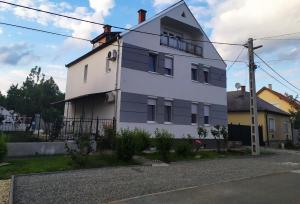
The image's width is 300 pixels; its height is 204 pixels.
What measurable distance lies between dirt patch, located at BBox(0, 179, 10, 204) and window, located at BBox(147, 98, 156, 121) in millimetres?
12519

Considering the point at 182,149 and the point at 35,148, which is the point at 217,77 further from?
the point at 35,148

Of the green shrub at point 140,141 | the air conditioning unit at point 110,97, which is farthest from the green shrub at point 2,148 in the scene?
the air conditioning unit at point 110,97

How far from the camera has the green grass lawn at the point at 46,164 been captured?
37.8 feet

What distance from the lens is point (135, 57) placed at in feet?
68.8

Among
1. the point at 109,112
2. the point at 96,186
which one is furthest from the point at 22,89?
the point at 96,186

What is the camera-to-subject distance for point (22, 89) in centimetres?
4800

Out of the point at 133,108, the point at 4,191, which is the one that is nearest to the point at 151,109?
the point at 133,108

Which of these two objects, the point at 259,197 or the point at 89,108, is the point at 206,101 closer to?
the point at 89,108

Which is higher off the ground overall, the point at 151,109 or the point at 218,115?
the point at 218,115

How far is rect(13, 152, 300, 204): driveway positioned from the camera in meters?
7.98

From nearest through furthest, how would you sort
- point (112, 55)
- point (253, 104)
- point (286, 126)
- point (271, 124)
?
point (112, 55), point (253, 104), point (271, 124), point (286, 126)

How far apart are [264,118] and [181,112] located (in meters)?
15.3

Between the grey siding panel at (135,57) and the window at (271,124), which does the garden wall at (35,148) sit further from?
the window at (271,124)

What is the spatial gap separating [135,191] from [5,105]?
44327mm
